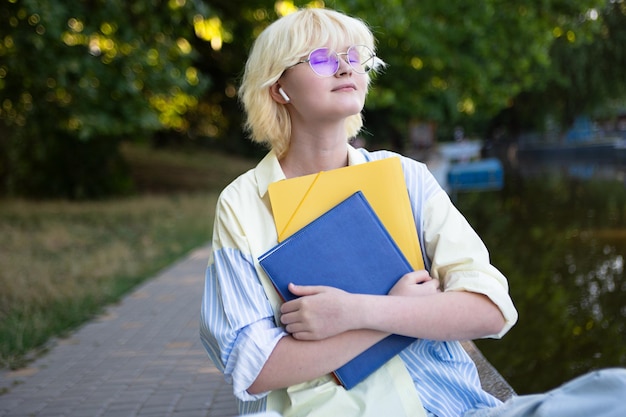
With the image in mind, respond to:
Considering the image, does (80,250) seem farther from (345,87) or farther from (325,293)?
(325,293)

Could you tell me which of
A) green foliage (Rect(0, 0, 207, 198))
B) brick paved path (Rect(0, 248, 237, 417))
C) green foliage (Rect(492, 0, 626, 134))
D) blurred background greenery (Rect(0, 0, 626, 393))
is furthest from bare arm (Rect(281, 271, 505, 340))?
green foliage (Rect(492, 0, 626, 134))

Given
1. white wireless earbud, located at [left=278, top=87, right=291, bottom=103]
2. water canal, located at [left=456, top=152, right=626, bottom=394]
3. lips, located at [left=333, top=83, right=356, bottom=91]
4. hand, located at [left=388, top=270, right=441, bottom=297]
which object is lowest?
water canal, located at [left=456, top=152, right=626, bottom=394]

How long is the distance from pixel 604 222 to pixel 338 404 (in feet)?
43.8

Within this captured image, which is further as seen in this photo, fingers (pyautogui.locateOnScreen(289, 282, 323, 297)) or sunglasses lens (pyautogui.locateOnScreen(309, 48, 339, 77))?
sunglasses lens (pyautogui.locateOnScreen(309, 48, 339, 77))

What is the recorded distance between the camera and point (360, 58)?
201 centimetres

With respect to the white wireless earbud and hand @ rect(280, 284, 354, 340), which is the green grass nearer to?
the white wireless earbud

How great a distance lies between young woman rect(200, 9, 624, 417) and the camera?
1.76 meters

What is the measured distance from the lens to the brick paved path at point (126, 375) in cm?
449

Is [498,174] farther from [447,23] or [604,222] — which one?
[604,222]

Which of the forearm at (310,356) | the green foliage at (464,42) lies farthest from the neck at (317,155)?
the green foliage at (464,42)

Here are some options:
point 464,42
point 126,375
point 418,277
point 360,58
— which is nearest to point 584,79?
point 464,42

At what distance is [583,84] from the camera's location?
33219 mm

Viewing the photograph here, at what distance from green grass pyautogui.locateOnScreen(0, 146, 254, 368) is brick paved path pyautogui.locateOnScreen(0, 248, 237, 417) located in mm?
288

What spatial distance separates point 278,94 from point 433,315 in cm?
77
